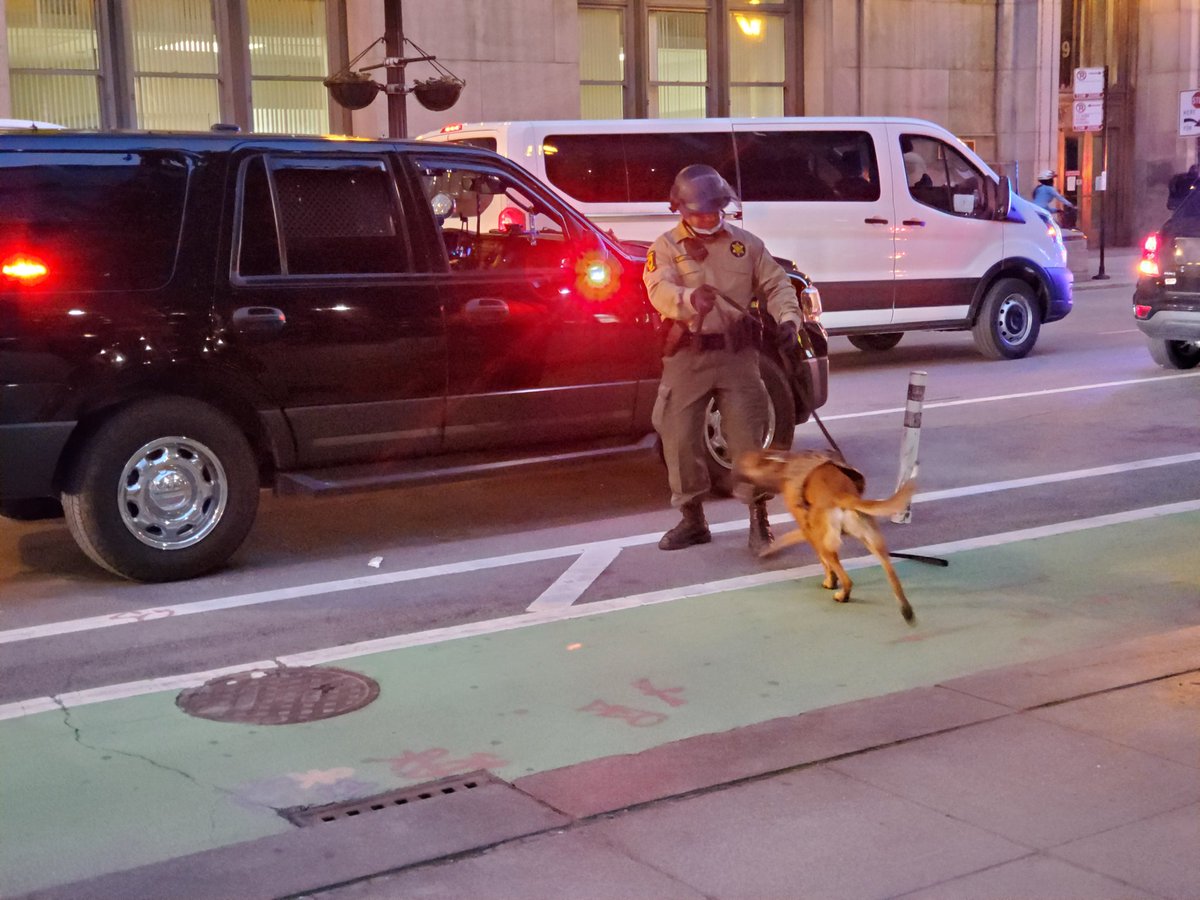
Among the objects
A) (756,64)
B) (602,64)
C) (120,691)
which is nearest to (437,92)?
(602,64)

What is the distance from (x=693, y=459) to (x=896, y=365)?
8.16 m

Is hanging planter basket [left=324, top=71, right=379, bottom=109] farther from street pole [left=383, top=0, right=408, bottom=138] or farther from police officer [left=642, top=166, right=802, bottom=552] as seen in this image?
police officer [left=642, top=166, right=802, bottom=552]

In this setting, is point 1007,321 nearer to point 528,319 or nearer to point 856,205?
point 856,205

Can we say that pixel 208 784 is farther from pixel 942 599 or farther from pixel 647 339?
pixel 647 339

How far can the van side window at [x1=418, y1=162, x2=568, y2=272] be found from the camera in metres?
8.05

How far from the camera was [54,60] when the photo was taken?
1839 centimetres

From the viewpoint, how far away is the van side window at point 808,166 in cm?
1412

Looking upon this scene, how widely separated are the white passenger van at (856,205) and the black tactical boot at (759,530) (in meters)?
6.64

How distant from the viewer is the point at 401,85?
51.6 ft

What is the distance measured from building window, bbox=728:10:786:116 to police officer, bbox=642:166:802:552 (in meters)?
17.4

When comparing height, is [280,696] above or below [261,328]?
below

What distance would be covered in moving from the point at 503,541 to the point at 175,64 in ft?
43.5

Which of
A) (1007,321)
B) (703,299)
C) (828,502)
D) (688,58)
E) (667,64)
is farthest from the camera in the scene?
(688,58)

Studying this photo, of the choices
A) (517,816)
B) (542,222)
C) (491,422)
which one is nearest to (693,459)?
(491,422)
